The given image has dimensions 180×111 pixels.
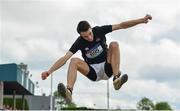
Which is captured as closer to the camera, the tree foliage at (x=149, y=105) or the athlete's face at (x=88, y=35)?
the athlete's face at (x=88, y=35)

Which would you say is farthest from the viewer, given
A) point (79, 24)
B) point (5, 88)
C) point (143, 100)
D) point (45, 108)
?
point (143, 100)

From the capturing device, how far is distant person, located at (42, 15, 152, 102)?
496 inches

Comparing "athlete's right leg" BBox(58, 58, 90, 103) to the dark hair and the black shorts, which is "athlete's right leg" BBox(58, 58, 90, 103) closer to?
the black shorts

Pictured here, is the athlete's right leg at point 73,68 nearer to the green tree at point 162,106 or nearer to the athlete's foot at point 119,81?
the athlete's foot at point 119,81

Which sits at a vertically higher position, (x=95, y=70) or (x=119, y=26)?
(x=119, y=26)

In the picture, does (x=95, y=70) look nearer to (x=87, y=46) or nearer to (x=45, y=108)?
(x=87, y=46)

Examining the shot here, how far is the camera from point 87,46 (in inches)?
501

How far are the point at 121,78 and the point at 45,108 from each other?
42.2 metres

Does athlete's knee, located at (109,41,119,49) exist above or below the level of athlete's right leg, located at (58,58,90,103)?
above

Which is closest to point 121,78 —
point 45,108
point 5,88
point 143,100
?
point 5,88

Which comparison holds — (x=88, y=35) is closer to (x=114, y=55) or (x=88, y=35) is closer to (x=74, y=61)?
(x=74, y=61)

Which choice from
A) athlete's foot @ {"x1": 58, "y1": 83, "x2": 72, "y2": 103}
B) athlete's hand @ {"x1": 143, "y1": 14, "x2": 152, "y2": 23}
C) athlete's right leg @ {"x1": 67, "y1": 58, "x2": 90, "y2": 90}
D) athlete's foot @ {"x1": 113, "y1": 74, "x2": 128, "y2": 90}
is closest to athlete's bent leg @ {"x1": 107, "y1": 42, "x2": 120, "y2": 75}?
athlete's foot @ {"x1": 113, "y1": 74, "x2": 128, "y2": 90}

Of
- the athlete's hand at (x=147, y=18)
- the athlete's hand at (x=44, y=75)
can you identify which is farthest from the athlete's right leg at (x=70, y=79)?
the athlete's hand at (x=147, y=18)

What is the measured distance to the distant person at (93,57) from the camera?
41.3ft
